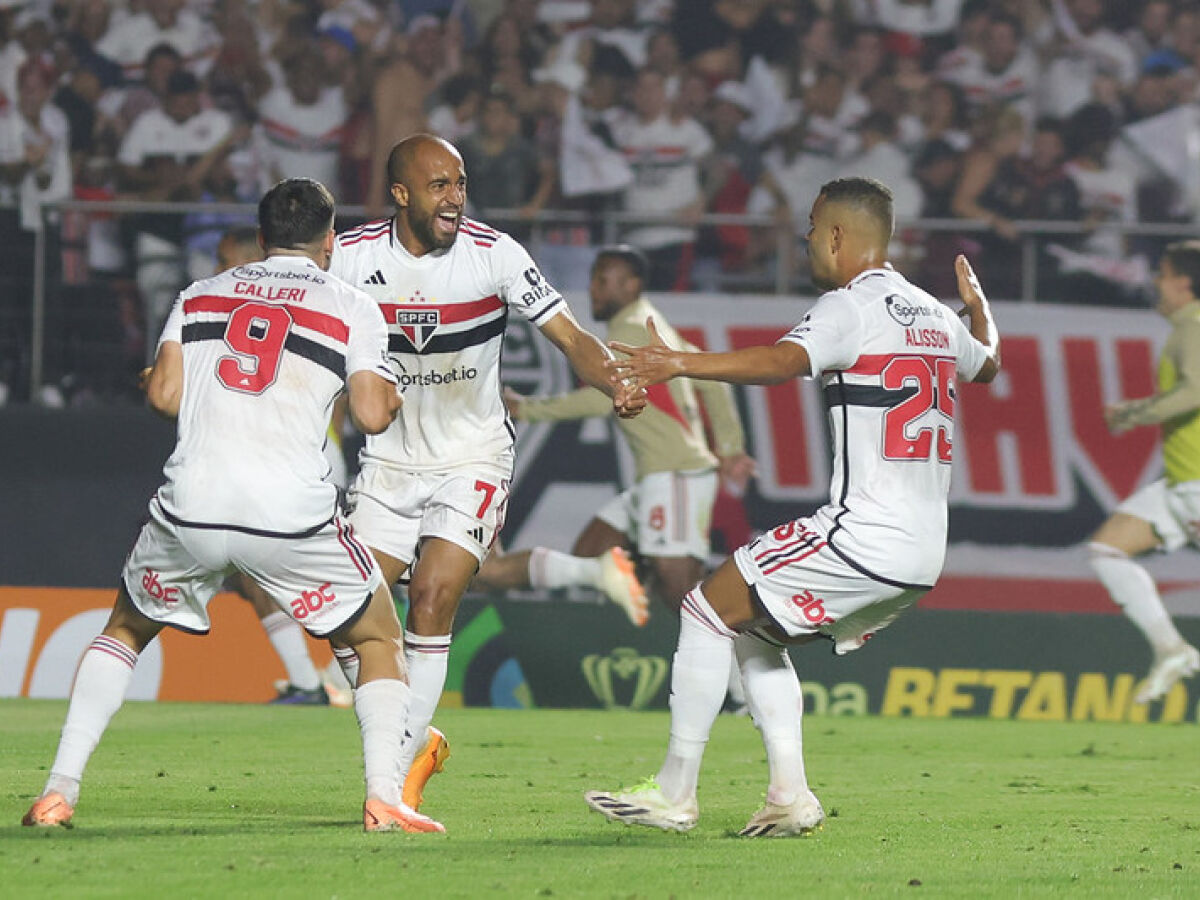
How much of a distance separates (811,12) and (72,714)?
1197cm

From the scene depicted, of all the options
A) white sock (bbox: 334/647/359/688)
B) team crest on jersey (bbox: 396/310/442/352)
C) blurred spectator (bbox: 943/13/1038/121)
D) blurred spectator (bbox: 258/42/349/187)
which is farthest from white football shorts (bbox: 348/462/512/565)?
blurred spectator (bbox: 943/13/1038/121)

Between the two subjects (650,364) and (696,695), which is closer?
(650,364)

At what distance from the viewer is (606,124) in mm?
15984

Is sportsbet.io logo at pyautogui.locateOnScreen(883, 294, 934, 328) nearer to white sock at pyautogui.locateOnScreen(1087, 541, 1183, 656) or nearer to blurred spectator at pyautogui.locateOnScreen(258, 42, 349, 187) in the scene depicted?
white sock at pyautogui.locateOnScreen(1087, 541, 1183, 656)

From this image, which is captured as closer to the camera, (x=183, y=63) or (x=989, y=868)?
(x=989, y=868)

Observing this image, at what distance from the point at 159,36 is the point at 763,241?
5.14m

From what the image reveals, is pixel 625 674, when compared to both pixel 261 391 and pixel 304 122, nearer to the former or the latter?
pixel 304 122

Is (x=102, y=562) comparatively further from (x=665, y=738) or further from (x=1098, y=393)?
(x=1098, y=393)

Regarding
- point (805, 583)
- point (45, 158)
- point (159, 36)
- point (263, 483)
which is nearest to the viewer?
point (263, 483)

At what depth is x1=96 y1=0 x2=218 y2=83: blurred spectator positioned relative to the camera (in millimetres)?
16188

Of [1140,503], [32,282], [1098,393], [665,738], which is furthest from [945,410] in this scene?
[32,282]

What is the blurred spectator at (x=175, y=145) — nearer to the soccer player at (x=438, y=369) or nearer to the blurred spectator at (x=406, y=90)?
the blurred spectator at (x=406, y=90)

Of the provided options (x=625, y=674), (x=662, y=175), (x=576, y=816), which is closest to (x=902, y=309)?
(x=576, y=816)

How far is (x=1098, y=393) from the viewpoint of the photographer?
14.3 metres
